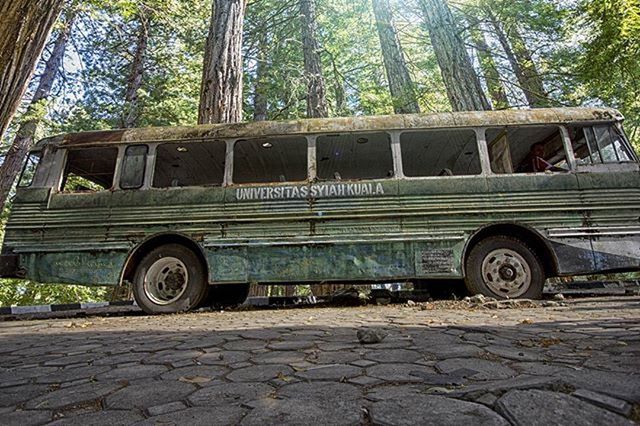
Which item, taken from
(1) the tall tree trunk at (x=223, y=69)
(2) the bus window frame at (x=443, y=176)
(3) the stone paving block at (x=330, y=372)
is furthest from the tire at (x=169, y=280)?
(3) the stone paving block at (x=330, y=372)

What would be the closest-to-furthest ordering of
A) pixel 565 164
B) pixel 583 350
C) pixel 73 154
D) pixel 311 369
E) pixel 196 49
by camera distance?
pixel 311 369
pixel 583 350
pixel 565 164
pixel 73 154
pixel 196 49

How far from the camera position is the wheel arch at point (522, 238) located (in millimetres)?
5184

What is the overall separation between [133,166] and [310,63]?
6734 mm

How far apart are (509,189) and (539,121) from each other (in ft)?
3.61

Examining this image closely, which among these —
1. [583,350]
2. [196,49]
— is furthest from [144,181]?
[196,49]

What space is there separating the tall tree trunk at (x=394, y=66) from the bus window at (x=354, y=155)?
2734 millimetres

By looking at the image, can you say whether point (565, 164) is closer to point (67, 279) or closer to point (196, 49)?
point (67, 279)

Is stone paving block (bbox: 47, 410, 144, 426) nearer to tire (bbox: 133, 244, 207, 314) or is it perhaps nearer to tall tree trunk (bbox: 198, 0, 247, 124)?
tire (bbox: 133, 244, 207, 314)

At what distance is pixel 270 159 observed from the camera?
257 inches

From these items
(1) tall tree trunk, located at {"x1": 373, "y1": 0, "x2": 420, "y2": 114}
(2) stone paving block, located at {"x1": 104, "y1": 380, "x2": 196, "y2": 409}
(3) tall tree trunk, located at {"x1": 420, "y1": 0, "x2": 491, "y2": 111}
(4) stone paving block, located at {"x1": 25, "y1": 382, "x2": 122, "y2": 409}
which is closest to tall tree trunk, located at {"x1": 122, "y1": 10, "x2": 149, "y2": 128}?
(1) tall tree trunk, located at {"x1": 373, "y1": 0, "x2": 420, "y2": 114}

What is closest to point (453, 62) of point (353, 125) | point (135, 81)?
point (353, 125)

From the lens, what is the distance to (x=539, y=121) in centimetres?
559

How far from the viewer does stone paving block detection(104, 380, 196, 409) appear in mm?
1650

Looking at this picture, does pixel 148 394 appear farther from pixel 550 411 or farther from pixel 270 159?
pixel 270 159
